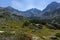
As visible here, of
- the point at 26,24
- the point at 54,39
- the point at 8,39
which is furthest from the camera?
the point at 26,24

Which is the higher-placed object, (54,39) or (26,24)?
(26,24)

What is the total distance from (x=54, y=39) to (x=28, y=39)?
13192 mm

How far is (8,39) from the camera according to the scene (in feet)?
52.6

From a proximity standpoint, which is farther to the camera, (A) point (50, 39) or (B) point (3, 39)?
(A) point (50, 39)

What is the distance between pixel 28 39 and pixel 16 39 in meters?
1.16

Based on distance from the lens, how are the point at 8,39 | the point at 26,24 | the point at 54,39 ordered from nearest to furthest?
the point at 8,39, the point at 54,39, the point at 26,24

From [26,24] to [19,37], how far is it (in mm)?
29816

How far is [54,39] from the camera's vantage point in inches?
1141

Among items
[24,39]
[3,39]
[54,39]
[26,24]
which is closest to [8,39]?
[3,39]

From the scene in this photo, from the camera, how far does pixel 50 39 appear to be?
2991 cm

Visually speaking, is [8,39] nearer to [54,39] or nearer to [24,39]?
[24,39]

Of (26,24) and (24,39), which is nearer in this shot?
(24,39)

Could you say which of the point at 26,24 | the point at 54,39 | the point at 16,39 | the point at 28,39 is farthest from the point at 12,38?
the point at 26,24

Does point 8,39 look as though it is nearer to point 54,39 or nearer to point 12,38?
point 12,38
